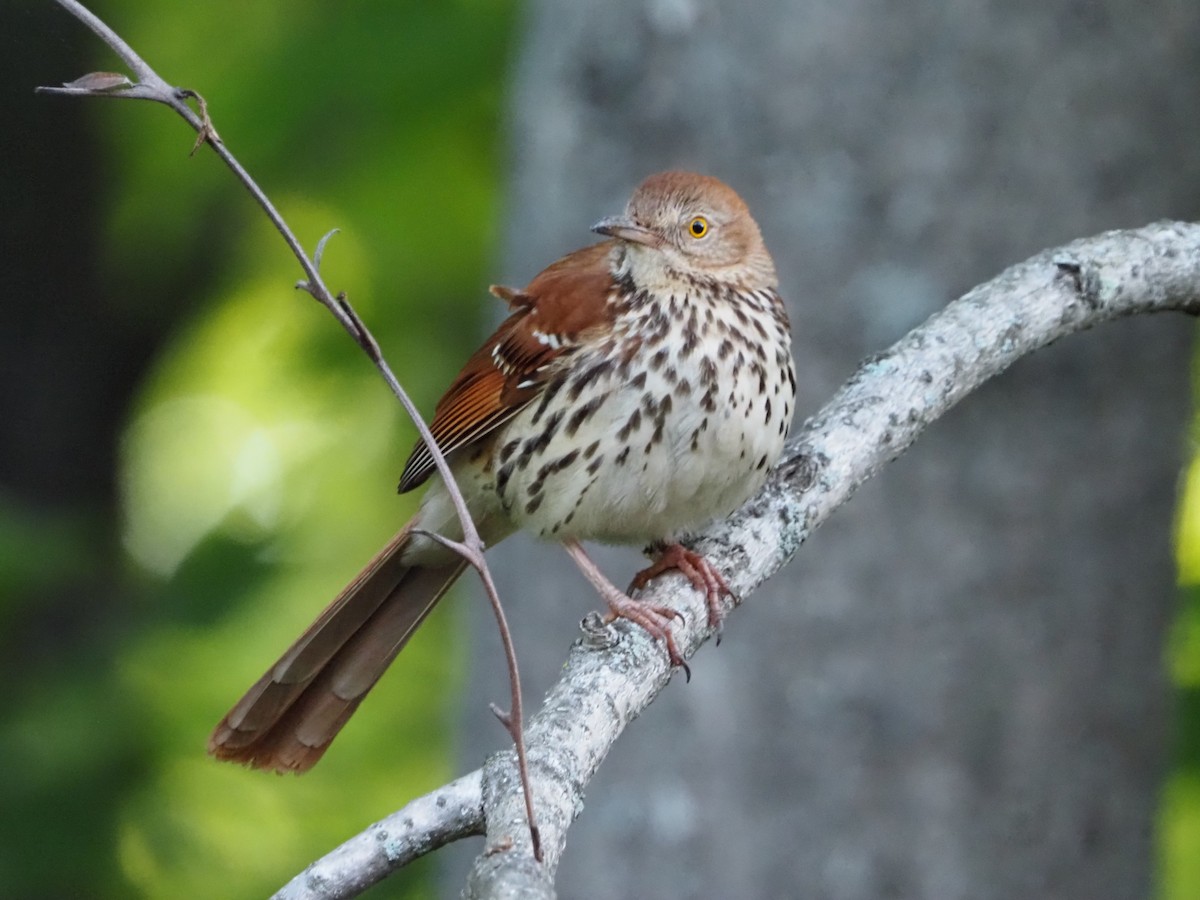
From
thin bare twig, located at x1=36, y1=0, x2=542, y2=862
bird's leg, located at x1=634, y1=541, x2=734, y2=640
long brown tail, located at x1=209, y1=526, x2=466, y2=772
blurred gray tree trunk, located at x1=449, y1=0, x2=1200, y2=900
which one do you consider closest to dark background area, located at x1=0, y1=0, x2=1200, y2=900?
blurred gray tree trunk, located at x1=449, y1=0, x2=1200, y2=900

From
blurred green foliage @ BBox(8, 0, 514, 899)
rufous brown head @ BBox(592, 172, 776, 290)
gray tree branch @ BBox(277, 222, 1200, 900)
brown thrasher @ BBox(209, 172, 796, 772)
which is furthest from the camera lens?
blurred green foliage @ BBox(8, 0, 514, 899)

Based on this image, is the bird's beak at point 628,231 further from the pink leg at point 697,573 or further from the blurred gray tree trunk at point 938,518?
the blurred gray tree trunk at point 938,518

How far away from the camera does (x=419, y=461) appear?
356 centimetres

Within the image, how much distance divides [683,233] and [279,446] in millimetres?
3613

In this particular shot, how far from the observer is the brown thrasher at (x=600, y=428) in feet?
10.6

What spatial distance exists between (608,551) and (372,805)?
6.29ft

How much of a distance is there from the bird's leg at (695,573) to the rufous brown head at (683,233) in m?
0.67

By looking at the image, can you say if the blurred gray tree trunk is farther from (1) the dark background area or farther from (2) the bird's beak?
(2) the bird's beak

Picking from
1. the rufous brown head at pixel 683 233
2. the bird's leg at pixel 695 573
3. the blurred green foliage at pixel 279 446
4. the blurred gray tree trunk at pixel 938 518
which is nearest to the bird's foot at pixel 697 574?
the bird's leg at pixel 695 573

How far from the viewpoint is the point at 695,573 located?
3.04 meters

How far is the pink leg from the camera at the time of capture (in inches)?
116

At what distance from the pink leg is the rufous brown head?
26.6 inches

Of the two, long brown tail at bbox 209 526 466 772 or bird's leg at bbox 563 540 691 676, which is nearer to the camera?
bird's leg at bbox 563 540 691 676

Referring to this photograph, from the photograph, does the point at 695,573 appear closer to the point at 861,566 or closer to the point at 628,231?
the point at 628,231
